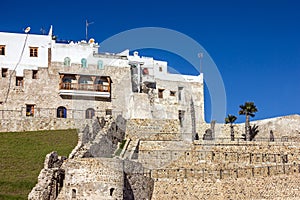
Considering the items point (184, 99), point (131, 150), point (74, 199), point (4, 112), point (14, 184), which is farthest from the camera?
point (184, 99)

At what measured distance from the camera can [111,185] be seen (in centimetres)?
3259

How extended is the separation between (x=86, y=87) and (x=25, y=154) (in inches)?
837

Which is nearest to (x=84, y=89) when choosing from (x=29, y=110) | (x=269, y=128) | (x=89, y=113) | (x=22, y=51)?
(x=89, y=113)

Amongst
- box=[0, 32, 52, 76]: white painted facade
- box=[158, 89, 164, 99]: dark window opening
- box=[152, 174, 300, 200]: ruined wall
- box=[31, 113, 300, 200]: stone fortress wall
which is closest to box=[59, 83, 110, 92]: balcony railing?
box=[0, 32, 52, 76]: white painted facade

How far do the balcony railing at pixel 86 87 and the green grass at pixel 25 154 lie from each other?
38.1 ft

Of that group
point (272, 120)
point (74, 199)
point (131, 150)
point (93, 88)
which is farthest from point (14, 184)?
point (272, 120)

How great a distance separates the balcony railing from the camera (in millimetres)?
62438

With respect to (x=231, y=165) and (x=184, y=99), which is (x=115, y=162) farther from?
(x=184, y=99)

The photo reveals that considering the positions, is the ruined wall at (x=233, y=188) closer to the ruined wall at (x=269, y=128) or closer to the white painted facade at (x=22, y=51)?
the ruined wall at (x=269, y=128)

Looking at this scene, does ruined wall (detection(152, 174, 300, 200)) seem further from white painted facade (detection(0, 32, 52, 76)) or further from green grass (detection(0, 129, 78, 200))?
white painted facade (detection(0, 32, 52, 76))

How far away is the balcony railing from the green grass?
11.6 m

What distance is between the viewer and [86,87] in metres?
63.1

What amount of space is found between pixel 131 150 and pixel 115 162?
1133 cm

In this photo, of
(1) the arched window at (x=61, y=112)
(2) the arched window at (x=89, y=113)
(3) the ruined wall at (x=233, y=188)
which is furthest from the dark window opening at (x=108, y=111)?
(3) the ruined wall at (x=233, y=188)
